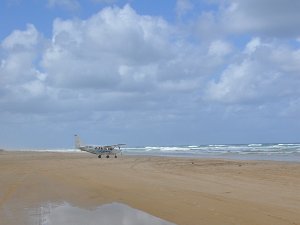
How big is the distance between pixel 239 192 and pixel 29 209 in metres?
6.52

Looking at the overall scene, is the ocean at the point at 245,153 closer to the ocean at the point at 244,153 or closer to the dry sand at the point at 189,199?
the ocean at the point at 244,153

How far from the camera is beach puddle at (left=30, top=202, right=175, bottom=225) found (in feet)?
30.3

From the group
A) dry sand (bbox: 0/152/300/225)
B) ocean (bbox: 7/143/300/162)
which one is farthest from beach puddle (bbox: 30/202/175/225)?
ocean (bbox: 7/143/300/162)

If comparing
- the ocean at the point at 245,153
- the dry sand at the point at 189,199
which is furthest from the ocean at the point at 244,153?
the dry sand at the point at 189,199

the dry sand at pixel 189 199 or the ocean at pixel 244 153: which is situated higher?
the ocean at pixel 244 153

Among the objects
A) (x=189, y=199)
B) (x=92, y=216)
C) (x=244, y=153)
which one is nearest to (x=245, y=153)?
(x=244, y=153)

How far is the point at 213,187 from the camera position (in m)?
15.5

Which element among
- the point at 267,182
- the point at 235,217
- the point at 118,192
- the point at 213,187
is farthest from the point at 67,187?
the point at 235,217

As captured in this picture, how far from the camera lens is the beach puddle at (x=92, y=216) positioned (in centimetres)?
925

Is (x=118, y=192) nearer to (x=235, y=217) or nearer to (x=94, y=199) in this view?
(x=94, y=199)

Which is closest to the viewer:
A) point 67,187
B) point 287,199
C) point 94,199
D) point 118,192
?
point 287,199

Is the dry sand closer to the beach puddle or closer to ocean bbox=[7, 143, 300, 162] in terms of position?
the beach puddle

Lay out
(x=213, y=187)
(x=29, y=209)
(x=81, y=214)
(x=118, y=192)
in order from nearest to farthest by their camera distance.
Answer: (x=81, y=214)
(x=29, y=209)
(x=118, y=192)
(x=213, y=187)

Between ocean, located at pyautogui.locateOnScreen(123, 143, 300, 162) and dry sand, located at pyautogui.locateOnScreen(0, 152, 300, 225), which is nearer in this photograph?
dry sand, located at pyautogui.locateOnScreen(0, 152, 300, 225)
